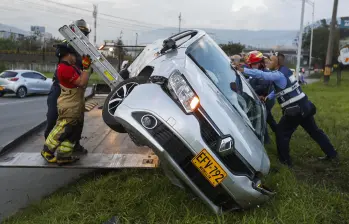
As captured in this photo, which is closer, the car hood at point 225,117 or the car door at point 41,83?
the car hood at point 225,117

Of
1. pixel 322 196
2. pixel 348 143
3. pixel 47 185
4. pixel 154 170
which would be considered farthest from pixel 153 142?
pixel 348 143

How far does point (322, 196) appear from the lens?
155 inches

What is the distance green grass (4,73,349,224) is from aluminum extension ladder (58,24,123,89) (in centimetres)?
116

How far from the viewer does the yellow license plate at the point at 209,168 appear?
294cm

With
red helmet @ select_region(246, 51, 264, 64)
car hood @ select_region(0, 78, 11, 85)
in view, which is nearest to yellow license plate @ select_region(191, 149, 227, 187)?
red helmet @ select_region(246, 51, 264, 64)

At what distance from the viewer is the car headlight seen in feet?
9.95

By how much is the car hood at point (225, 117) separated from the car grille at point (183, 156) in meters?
0.34

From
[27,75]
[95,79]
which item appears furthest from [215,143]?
[95,79]

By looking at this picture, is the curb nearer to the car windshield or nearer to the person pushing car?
the car windshield

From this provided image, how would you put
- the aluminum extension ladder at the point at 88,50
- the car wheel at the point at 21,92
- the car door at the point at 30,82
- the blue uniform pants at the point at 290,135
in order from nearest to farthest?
the aluminum extension ladder at the point at 88,50 → the blue uniform pants at the point at 290,135 → the car wheel at the point at 21,92 → the car door at the point at 30,82

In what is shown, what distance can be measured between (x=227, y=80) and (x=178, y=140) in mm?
1277

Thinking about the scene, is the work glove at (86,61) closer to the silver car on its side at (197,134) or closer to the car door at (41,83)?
the silver car on its side at (197,134)

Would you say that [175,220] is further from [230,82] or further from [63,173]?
[63,173]

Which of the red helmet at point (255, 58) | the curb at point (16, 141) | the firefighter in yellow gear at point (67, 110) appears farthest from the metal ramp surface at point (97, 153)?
the red helmet at point (255, 58)
